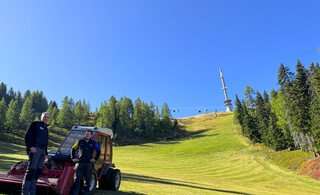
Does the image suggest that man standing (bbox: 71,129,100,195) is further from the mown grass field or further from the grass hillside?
the grass hillside

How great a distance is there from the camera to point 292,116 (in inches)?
2795

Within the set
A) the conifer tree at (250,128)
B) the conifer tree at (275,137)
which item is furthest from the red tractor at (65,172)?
the conifer tree at (250,128)

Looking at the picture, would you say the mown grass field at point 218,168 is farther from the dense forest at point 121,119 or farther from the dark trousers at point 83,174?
the dense forest at point 121,119

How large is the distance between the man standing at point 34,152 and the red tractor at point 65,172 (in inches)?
36.2

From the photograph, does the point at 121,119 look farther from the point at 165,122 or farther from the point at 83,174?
the point at 83,174

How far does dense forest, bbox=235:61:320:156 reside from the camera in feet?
211

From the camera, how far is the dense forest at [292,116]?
211 ft

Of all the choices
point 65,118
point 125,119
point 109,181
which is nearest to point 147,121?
A: point 125,119

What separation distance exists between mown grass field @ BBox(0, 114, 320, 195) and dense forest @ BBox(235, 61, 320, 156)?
352 centimetres

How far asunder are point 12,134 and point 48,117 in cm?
11858

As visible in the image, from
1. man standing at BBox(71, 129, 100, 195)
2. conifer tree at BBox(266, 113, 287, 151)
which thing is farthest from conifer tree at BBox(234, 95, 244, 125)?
man standing at BBox(71, 129, 100, 195)

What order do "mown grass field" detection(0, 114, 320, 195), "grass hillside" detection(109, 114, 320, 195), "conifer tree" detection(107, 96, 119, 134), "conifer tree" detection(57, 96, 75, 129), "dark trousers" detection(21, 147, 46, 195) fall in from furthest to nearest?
"conifer tree" detection(57, 96, 75, 129) < "conifer tree" detection(107, 96, 119, 134) < "grass hillside" detection(109, 114, 320, 195) < "mown grass field" detection(0, 114, 320, 195) < "dark trousers" detection(21, 147, 46, 195)

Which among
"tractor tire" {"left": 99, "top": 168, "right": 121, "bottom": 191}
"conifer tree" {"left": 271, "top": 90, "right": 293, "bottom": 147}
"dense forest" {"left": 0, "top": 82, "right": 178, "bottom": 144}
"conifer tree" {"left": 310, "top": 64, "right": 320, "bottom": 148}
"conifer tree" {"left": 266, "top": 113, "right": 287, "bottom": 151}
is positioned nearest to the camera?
"tractor tire" {"left": 99, "top": 168, "right": 121, "bottom": 191}

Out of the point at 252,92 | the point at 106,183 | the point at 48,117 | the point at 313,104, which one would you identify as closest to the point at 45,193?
the point at 48,117
